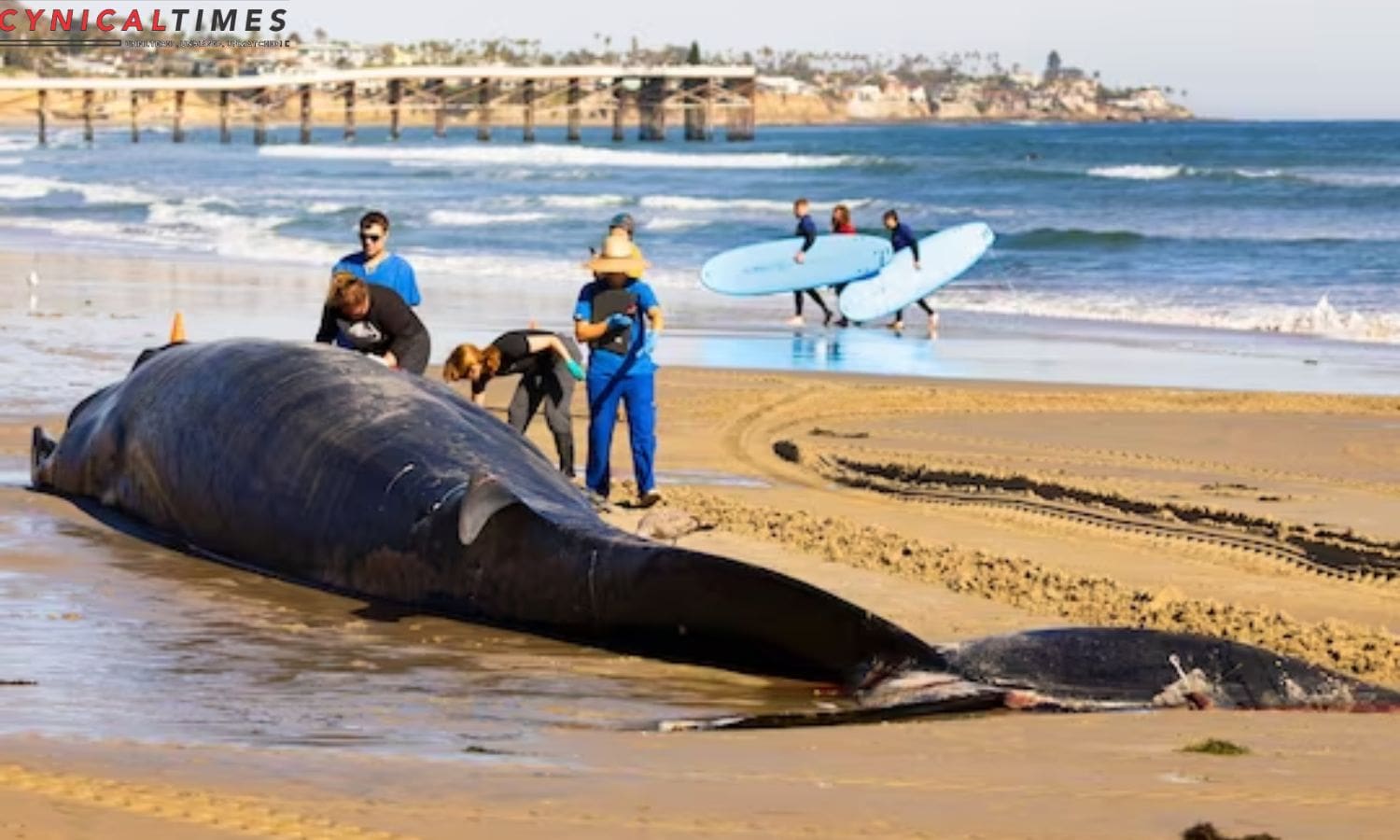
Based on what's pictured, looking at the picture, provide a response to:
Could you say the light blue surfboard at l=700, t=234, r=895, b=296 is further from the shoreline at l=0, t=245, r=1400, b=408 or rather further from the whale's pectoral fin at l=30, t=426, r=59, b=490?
the whale's pectoral fin at l=30, t=426, r=59, b=490

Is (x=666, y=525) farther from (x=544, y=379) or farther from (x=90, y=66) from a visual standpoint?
(x=90, y=66)

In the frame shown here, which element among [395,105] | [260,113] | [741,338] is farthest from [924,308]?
[395,105]

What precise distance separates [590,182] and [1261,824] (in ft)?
208

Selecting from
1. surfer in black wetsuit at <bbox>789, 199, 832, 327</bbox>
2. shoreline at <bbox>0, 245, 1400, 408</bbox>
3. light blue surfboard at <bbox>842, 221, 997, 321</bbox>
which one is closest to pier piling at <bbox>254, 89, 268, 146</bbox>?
shoreline at <bbox>0, 245, 1400, 408</bbox>

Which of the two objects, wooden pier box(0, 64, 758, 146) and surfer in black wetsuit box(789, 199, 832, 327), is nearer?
surfer in black wetsuit box(789, 199, 832, 327)

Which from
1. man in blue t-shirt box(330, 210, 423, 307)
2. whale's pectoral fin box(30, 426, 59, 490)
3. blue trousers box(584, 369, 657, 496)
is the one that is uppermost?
man in blue t-shirt box(330, 210, 423, 307)

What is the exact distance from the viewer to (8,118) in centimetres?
15750

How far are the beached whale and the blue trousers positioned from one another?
1982 mm

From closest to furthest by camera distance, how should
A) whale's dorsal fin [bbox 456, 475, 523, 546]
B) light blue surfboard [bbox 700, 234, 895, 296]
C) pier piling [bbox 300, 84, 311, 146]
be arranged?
whale's dorsal fin [bbox 456, 475, 523, 546], light blue surfboard [bbox 700, 234, 895, 296], pier piling [bbox 300, 84, 311, 146]

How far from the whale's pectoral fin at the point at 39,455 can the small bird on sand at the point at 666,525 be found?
309cm

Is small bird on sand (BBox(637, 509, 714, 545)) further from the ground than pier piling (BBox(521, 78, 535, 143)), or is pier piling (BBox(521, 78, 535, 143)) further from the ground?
small bird on sand (BBox(637, 509, 714, 545))

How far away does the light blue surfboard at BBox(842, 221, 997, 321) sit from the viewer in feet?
85.9

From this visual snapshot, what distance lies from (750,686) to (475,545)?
1.33 m

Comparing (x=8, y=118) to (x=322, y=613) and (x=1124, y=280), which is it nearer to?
(x=1124, y=280)
